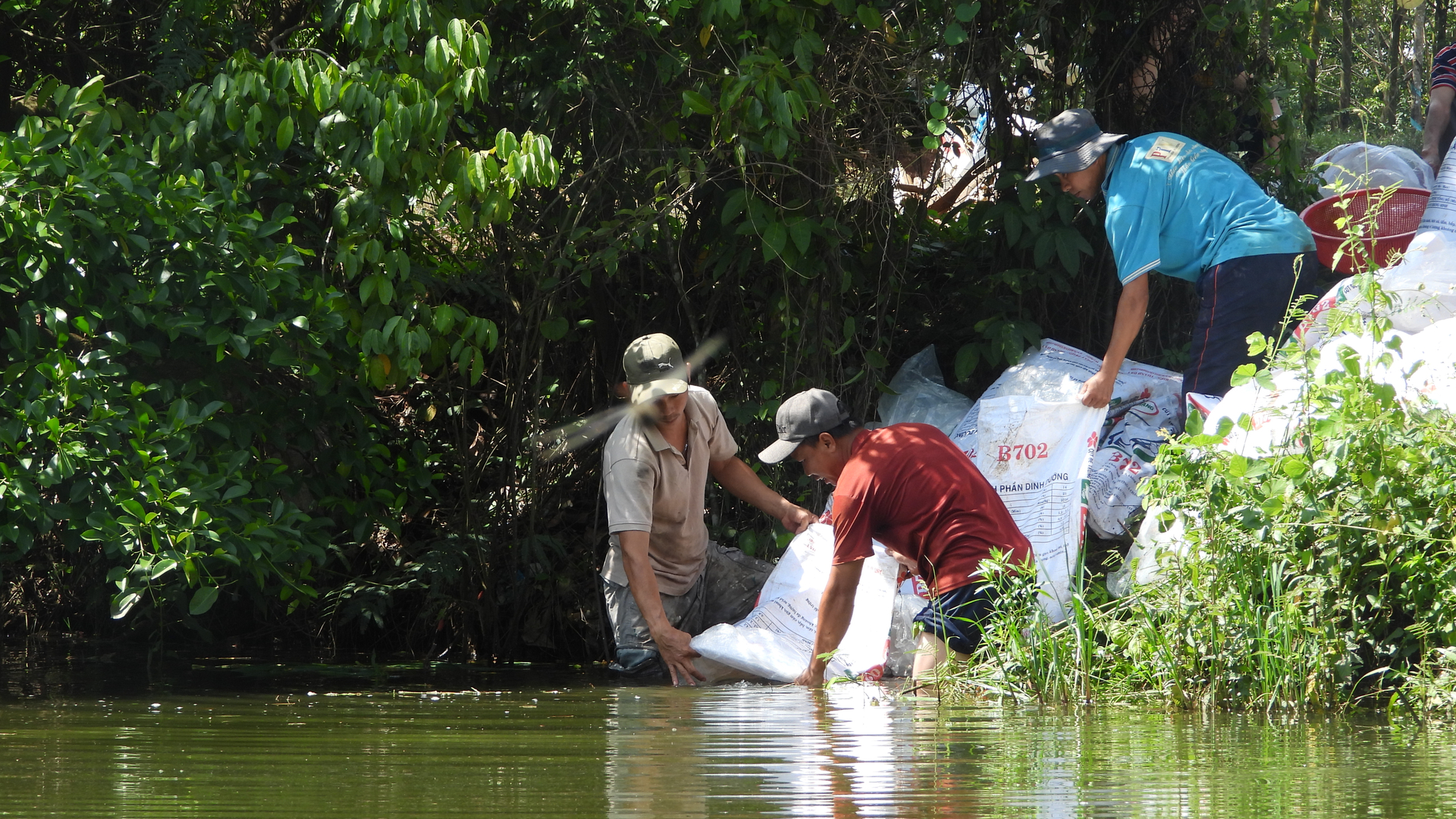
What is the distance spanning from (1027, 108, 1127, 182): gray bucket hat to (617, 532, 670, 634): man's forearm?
5.95 ft

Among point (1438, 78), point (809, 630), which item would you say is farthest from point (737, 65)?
point (1438, 78)

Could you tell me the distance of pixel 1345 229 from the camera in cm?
364

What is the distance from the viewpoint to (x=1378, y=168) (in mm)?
5559

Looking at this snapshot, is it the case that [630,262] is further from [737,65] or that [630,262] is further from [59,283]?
[59,283]

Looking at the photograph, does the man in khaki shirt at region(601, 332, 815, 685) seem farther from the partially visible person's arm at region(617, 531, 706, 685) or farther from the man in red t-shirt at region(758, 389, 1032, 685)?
the man in red t-shirt at region(758, 389, 1032, 685)

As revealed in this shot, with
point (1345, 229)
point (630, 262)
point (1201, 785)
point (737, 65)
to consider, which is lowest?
point (1201, 785)

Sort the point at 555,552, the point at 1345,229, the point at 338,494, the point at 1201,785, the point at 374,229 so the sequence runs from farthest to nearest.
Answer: the point at 555,552 < the point at 338,494 < the point at 374,229 < the point at 1345,229 < the point at 1201,785

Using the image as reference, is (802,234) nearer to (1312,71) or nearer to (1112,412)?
(1112,412)

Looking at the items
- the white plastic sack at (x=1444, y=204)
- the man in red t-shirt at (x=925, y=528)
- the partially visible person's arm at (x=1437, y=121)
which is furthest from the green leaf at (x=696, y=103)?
the partially visible person's arm at (x=1437, y=121)

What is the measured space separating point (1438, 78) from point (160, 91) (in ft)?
16.2

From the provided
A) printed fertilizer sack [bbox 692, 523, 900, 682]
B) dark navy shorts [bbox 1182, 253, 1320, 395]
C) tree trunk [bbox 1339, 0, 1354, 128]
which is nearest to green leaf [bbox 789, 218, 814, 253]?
printed fertilizer sack [bbox 692, 523, 900, 682]

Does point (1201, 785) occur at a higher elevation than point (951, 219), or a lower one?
lower

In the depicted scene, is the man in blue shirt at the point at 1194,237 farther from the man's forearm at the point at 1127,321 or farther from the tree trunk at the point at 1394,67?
the tree trunk at the point at 1394,67

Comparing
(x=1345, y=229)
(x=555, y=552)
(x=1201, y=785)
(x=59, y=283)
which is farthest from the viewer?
(x=555, y=552)
